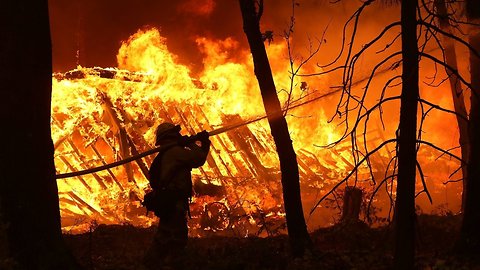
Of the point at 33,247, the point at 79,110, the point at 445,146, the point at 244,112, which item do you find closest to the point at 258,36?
the point at 33,247

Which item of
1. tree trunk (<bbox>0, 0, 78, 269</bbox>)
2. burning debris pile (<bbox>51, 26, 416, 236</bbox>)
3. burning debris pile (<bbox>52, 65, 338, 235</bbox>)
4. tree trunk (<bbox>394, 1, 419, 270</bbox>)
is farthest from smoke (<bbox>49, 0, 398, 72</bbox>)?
tree trunk (<bbox>394, 1, 419, 270</bbox>)

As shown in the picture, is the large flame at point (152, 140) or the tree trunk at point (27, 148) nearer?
the tree trunk at point (27, 148)

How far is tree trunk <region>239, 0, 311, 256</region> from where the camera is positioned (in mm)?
5602

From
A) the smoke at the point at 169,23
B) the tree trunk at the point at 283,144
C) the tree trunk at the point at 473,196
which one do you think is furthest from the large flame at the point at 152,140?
the tree trunk at the point at 473,196

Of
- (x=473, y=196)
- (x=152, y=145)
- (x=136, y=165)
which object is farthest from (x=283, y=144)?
(x=136, y=165)

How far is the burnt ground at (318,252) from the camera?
500cm

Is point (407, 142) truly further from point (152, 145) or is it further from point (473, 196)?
point (152, 145)

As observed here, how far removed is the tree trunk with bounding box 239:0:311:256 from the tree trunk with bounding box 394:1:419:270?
1.87 meters

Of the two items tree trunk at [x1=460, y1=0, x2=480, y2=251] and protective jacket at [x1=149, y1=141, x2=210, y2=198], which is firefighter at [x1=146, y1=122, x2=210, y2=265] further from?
tree trunk at [x1=460, y1=0, x2=480, y2=251]

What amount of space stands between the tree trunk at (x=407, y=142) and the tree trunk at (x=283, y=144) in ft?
6.12

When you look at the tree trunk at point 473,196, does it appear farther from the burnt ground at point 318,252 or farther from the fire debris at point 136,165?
the fire debris at point 136,165

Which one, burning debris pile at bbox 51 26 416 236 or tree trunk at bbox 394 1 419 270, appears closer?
tree trunk at bbox 394 1 419 270

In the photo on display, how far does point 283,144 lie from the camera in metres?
5.71

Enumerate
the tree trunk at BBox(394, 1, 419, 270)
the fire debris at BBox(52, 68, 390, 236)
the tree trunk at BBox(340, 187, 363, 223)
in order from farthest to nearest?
1. the fire debris at BBox(52, 68, 390, 236)
2. the tree trunk at BBox(340, 187, 363, 223)
3. the tree trunk at BBox(394, 1, 419, 270)
